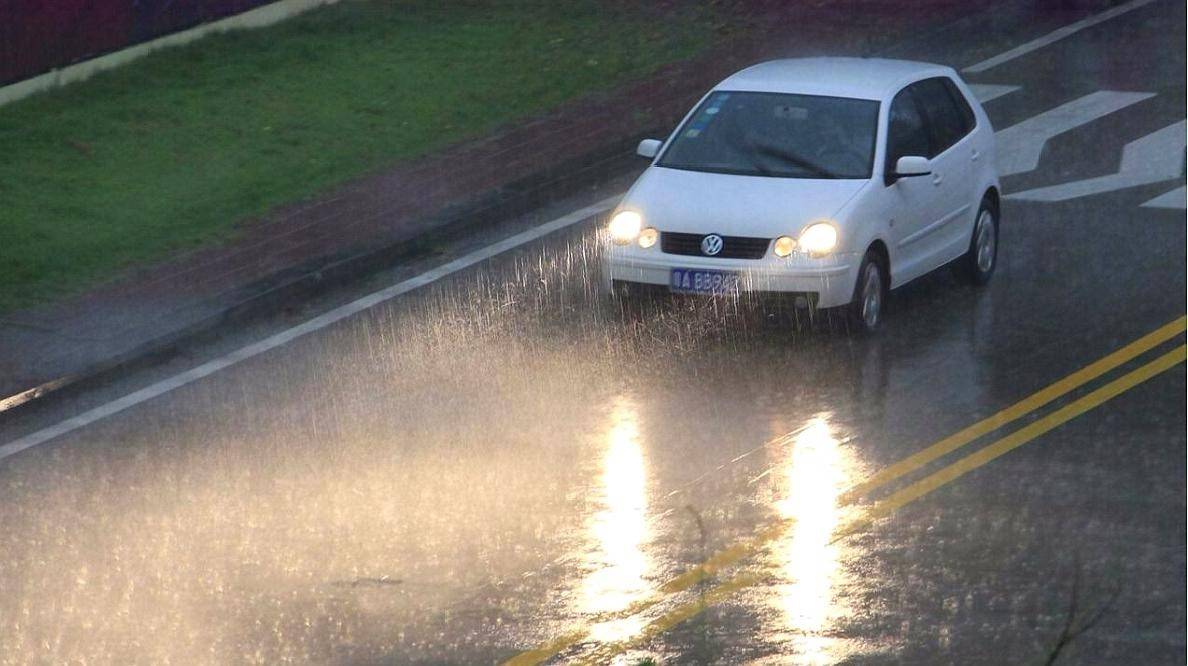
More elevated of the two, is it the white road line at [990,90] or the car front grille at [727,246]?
the car front grille at [727,246]

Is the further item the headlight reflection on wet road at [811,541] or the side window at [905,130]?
the side window at [905,130]

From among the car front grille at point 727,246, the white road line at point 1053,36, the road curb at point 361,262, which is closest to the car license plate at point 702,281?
the car front grille at point 727,246

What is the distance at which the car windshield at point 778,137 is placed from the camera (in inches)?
519

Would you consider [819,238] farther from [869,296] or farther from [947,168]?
[947,168]

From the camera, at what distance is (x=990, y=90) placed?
65.4ft

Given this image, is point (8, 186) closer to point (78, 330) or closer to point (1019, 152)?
point (78, 330)

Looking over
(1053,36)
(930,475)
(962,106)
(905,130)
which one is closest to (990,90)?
(1053,36)

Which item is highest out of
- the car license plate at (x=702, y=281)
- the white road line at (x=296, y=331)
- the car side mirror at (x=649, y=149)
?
the car side mirror at (x=649, y=149)

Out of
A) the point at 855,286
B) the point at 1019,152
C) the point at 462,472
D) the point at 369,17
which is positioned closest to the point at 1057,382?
the point at 855,286

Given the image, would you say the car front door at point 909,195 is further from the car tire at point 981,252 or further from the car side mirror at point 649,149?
the car side mirror at point 649,149

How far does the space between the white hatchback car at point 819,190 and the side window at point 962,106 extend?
0.04ft

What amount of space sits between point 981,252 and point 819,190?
182cm

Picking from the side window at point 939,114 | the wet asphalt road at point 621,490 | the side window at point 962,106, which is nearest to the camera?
the wet asphalt road at point 621,490

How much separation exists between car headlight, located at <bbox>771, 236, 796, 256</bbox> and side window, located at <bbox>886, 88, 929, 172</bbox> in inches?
45.2
